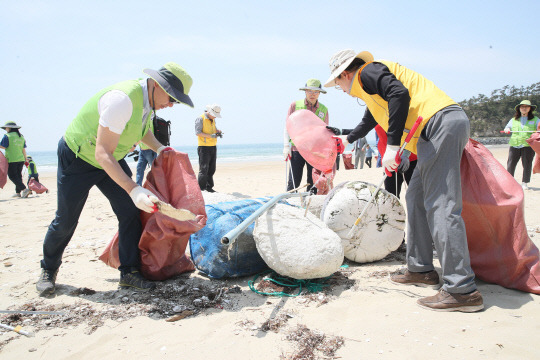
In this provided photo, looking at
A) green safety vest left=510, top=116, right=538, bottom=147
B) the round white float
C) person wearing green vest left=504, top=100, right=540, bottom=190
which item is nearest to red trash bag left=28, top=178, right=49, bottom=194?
the round white float

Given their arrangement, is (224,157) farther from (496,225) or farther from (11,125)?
(496,225)

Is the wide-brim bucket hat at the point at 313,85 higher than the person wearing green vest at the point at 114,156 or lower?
higher

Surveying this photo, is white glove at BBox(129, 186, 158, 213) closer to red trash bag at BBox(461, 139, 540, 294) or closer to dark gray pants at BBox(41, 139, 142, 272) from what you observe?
dark gray pants at BBox(41, 139, 142, 272)

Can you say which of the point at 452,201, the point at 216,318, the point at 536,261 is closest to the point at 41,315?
the point at 216,318

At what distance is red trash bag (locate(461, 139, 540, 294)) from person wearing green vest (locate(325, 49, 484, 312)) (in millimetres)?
341

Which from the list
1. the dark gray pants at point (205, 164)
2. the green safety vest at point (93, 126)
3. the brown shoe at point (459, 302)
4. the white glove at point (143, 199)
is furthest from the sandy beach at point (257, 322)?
the dark gray pants at point (205, 164)

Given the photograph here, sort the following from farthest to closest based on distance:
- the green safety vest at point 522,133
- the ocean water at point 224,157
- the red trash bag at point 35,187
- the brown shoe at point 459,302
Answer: the ocean water at point 224,157, the red trash bag at point 35,187, the green safety vest at point 522,133, the brown shoe at point 459,302

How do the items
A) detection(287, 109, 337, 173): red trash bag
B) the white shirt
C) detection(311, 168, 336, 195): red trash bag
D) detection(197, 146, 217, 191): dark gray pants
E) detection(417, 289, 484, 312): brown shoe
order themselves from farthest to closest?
1. detection(197, 146, 217, 191): dark gray pants
2. detection(311, 168, 336, 195): red trash bag
3. detection(287, 109, 337, 173): red trash bag
4. the white shirt
5. detection(417, 289, 484, 312): brown shoe

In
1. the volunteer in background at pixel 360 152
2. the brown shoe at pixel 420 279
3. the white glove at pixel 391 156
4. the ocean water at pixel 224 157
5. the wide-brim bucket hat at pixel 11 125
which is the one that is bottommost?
the ocean water at pixel 224 157

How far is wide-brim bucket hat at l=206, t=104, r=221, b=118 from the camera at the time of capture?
7.70 m

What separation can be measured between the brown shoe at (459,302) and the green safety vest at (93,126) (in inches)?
91.6

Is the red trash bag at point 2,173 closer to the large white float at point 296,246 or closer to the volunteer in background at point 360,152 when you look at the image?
the large white float at point 296,246

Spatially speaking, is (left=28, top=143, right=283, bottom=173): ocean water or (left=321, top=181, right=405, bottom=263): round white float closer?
(left=321, top=181, right=405, bottom=263): round white float

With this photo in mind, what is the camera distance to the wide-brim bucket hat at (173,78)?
2581 millimetres
